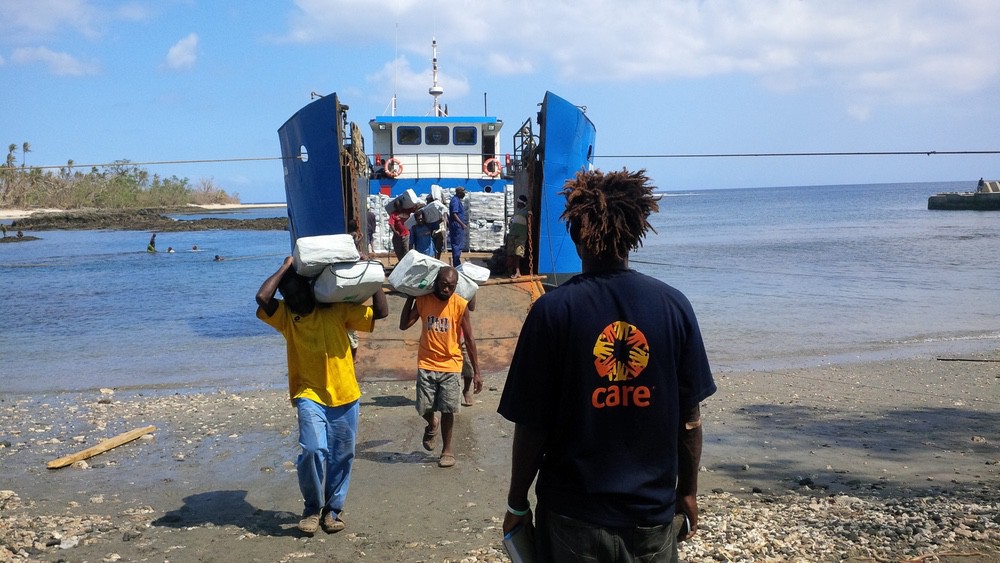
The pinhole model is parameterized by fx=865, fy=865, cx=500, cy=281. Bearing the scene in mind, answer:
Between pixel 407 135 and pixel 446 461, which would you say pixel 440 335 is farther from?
pixel 407 135

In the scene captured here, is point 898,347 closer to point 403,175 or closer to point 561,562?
point 403,175

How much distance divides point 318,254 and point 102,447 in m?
3.58

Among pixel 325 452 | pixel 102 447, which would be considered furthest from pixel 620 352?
pixel 102 447

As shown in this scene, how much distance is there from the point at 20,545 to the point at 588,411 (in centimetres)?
379

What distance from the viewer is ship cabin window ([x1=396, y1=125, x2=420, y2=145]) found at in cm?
1845

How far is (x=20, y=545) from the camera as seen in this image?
4695 millimetres

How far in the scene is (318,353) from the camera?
4656 millimetres

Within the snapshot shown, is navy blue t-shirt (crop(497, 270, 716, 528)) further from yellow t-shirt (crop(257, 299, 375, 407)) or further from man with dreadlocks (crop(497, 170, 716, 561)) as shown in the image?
Answer: yellow t-shirt (crop(257, 299, 375, 407))

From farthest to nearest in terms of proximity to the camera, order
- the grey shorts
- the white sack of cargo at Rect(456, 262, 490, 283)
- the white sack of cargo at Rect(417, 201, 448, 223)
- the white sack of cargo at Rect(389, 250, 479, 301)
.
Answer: the white sack of cargo at Rect(417, 201, 448, 223), the white sack of cargo at Rect(456, 262, 490, 283), the grey shorts, the white sack of cargo at Rect(389, 250, 479, 301)

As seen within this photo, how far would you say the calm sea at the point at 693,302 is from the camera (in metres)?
12.3

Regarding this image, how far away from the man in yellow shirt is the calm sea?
244 inches

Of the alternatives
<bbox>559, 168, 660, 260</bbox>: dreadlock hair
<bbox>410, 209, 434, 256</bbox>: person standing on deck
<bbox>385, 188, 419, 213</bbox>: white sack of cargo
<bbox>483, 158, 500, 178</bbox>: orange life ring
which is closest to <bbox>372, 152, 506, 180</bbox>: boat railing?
<bbox>483, 158, 500, 178</bbox>: orange life ring

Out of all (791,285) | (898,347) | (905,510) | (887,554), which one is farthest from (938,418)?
(791,285)

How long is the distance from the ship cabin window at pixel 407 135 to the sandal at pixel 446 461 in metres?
12.9
